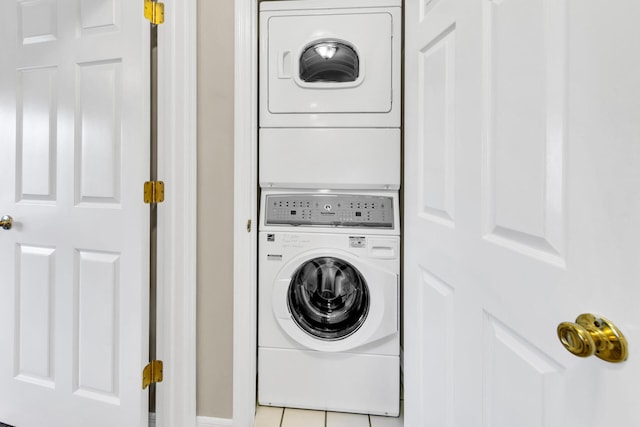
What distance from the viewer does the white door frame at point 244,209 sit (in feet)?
4.42

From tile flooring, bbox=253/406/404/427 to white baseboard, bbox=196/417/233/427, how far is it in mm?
164

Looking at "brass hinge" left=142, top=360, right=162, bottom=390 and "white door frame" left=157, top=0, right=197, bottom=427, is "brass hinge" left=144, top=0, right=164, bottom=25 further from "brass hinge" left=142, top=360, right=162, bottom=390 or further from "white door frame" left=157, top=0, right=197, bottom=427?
"brass hinge" left=142, top=360, right=162, bottom=390

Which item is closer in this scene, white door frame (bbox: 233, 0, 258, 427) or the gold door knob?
the gold door knob

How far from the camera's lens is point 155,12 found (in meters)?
1.26

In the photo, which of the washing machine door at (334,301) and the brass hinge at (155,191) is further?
the washing machine door at (334,301)

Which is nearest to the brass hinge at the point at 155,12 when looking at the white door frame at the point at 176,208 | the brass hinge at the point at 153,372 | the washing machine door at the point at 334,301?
the white door frame at the point at 176,208

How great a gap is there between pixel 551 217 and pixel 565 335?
181 mm

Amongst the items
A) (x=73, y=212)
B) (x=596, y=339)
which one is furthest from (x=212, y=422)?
(x=596, y=339)

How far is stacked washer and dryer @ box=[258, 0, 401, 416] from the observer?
1505 mm

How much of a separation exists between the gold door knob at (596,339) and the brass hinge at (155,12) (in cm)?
157

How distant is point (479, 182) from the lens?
70 cm

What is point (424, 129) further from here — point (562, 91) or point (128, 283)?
point (128, 283)

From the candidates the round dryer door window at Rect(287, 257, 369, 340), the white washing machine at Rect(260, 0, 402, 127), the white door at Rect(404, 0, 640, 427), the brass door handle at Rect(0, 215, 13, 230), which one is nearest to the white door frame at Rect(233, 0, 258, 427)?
the white washing machine at Rect(260, 0, 402, 127)

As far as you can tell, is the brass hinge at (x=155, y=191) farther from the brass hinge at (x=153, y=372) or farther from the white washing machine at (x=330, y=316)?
the brass hinge at (x=153, y=372)
